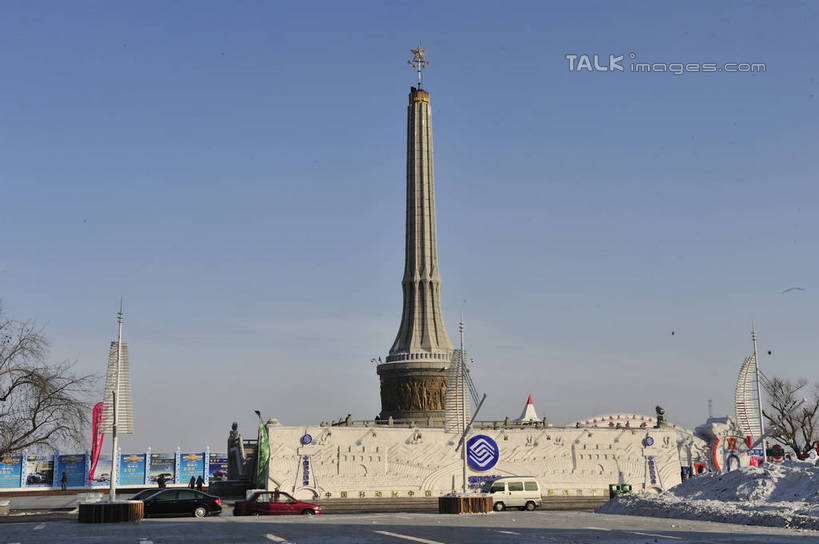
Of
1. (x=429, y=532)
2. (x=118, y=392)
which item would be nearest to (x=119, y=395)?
(x=118, y=392)

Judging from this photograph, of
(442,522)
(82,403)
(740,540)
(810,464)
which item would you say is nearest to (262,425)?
(82,403)

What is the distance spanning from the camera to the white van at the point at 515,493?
143 feet

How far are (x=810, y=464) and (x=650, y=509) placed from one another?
750cm

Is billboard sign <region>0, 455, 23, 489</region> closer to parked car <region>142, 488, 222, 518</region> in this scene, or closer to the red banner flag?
the red banner flag

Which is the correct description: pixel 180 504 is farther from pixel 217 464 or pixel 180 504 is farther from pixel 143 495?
pixel 217 464

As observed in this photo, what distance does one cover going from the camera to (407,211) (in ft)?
235

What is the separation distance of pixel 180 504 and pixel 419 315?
1351 inches

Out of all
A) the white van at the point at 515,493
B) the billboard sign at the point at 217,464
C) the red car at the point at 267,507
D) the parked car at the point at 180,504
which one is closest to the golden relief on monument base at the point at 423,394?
the billboard sign at the point at 217,464

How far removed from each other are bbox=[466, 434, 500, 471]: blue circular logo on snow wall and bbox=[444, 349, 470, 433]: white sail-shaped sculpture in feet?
23.2

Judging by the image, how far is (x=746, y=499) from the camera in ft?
106

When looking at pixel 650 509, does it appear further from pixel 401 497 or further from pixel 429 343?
pixel 429 343

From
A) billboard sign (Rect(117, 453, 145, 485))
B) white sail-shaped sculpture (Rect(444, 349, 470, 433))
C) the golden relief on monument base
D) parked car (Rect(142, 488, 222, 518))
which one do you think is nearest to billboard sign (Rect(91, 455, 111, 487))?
billboard sign (Rect(117, 453, 145, 485))

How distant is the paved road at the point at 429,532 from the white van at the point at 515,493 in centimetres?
1454

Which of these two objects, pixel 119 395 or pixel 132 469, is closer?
pixel 119 395
